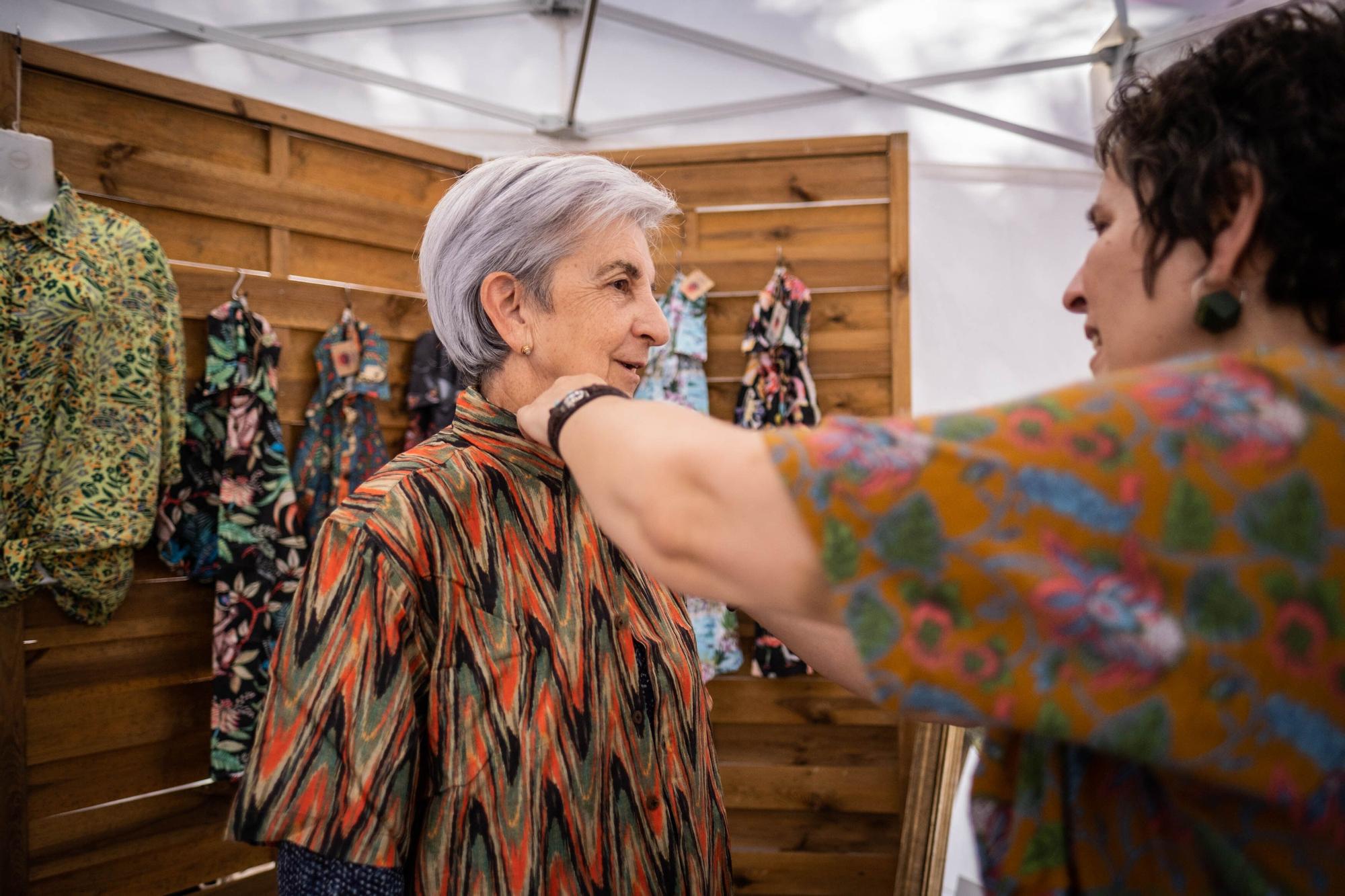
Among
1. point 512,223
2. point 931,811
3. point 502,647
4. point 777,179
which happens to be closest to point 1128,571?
point 502,647

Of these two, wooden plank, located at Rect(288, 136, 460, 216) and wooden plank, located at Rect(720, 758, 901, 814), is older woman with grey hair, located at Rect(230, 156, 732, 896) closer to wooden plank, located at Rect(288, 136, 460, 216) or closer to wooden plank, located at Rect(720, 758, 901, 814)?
wooden plank, located at Rect(288, 136, 460, 216)

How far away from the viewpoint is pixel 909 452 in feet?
1.85

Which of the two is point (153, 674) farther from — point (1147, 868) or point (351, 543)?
point (1147, 868)

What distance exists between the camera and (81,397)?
2264 mm

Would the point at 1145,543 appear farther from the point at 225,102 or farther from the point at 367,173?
the point at 367,173

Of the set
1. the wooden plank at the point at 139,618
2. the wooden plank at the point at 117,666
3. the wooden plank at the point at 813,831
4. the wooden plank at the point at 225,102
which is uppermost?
the wooden plank at the point at 225,102

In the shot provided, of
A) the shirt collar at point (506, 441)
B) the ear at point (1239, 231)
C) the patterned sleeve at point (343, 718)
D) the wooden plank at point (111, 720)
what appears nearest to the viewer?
the ear at point (1239, 231)

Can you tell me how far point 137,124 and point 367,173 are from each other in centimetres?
76

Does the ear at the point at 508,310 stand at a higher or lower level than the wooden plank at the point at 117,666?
higher

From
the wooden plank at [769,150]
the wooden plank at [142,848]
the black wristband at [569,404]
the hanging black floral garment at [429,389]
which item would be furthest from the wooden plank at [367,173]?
the black wristband at [569,404]

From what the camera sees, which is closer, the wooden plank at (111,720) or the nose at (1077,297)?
the nose at (1077,297)

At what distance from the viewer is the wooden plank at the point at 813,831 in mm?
3256

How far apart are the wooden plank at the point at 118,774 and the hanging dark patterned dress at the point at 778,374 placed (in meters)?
1.97

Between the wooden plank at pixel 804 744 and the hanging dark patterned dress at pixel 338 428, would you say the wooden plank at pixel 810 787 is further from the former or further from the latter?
the hanging dark patterned dress at pixel 338 428
